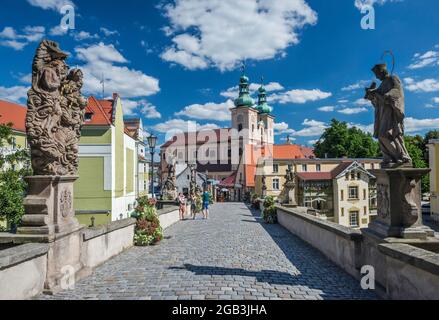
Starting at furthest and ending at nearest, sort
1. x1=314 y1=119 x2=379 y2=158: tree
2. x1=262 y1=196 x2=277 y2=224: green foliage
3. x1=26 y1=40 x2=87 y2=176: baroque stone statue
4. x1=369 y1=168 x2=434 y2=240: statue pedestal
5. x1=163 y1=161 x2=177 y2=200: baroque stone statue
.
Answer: x1=314 y1=119 x2=379 y2=158: tree < x1=163 y1=161 x2=177 y2=200: baroque stone statue < x1=262 y1=196 x2=277 y2=224: green foliage < x1=26 y1=40 x2=87 y2=176: baroque stone statue < x1=369 y1=168 x2=434 y2=240: statue pedestal

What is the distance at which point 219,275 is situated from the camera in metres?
6.28

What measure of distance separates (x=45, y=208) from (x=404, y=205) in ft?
17.3

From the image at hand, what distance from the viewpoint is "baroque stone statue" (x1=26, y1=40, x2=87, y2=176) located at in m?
5.37

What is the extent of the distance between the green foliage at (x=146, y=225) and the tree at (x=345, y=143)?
5137 cm

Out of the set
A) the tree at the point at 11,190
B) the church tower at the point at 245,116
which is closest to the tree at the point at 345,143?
the church tower at the point at 245,116

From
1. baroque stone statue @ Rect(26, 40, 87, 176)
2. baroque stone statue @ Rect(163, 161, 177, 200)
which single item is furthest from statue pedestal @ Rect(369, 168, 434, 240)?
baroque stone statue @ Rect(163, 161, 177, 200)

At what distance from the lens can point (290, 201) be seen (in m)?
18.2

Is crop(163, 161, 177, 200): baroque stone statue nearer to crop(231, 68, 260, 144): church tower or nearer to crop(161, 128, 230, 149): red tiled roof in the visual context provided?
crop(231, 68, 260, 144): church tower

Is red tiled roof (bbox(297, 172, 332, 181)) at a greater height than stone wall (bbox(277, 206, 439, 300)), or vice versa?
red tiled roof (bbox(297, 172, 332, 181))

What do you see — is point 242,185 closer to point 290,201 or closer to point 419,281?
point 290,201

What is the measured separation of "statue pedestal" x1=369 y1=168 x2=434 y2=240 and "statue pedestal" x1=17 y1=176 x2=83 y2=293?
4.88 meters

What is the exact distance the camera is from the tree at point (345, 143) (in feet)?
193

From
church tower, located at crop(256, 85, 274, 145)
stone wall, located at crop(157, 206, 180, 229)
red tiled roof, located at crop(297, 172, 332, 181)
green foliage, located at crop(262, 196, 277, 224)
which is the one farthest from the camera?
church tower, located at crop(256, 85, 274, 145)

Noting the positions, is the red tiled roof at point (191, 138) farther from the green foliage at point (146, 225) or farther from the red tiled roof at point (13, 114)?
the green foliage at point (146, 225)
